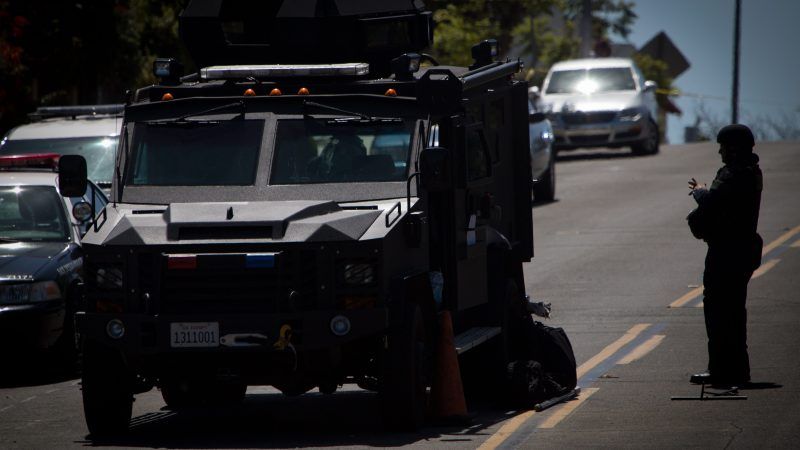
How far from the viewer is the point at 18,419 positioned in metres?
12.7

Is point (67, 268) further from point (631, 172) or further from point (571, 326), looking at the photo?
point (631, 172)

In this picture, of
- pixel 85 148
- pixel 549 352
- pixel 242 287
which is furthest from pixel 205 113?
pixel 85 148

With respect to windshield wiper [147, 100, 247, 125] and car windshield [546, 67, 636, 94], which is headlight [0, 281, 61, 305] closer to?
windshield wiper [147, 100, 247, 125]

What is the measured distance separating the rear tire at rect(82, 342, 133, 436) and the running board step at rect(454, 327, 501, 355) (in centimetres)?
225

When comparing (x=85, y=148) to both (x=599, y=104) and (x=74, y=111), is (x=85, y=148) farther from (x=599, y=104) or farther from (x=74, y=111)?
(x=599, y=104)

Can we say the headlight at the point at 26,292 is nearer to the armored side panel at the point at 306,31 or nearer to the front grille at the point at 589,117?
the armored side panel at the point at 306,31

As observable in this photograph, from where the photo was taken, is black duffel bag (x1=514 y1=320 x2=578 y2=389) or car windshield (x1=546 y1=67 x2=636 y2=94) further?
car windshield (x1=546 y1=67 x2=636 y2=94)

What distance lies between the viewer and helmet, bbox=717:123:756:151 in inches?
499

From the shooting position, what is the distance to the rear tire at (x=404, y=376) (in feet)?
36.4

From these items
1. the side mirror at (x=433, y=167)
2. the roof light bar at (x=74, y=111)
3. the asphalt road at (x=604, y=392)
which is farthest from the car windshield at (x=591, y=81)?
the side mirror at (x=433, y=167)

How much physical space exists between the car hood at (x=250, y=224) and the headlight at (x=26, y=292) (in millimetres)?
3187

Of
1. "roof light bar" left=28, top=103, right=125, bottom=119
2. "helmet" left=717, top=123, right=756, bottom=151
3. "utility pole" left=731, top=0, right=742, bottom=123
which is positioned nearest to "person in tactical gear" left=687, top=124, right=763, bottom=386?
"helmet" left=717, top=123, right=756, bottom=151

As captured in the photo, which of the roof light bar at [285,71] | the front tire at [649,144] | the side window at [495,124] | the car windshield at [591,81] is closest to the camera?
the roof light bar at [285,71]

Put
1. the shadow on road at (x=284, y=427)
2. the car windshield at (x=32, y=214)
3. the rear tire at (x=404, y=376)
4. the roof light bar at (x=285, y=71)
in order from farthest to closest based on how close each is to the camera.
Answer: the car windshield at (x=32, y=214), the roof light bar at (x=285, y=71), the shadow on road at (x=284, y=427), the rear tire at (x=404, y=376)
